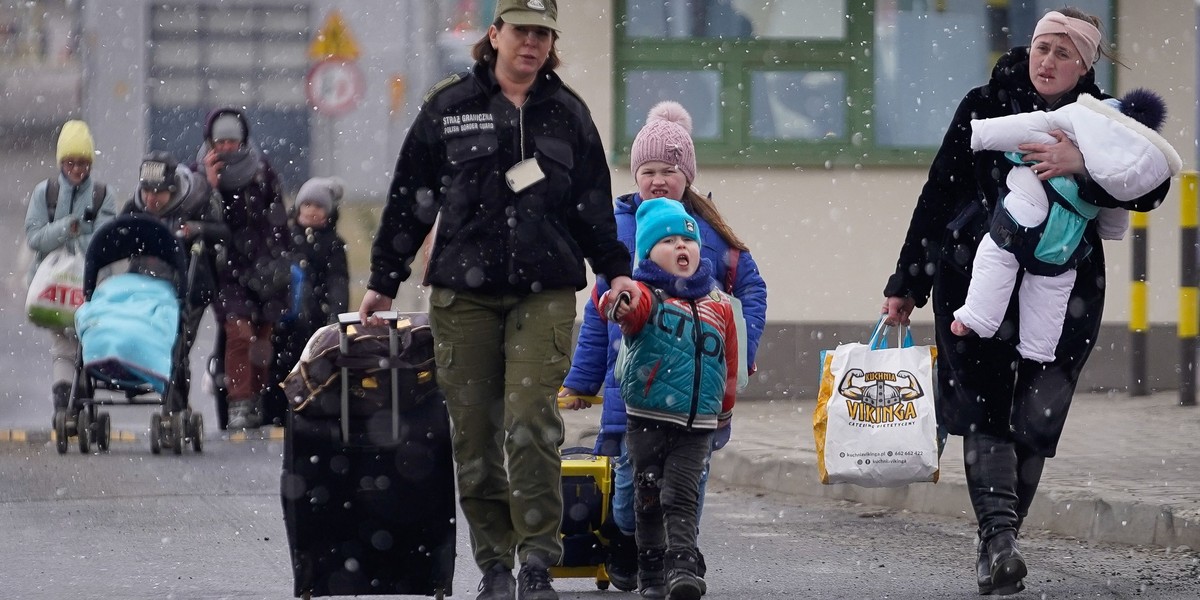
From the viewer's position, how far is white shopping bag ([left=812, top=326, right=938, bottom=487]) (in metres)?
6.61

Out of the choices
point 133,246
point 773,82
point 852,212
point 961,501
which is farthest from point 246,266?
point 961,501

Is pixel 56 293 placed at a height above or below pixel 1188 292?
above

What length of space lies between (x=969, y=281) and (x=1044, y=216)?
40 cm

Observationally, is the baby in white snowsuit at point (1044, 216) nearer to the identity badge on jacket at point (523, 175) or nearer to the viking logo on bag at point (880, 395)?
the viking logo on bag at point (880, 395)

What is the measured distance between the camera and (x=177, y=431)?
35.7ft

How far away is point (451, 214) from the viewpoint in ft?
19.2

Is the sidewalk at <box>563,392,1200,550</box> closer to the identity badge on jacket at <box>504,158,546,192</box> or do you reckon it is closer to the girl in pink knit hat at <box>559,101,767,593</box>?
the girl in pink knit hat at <box>559,101,767,593</box>

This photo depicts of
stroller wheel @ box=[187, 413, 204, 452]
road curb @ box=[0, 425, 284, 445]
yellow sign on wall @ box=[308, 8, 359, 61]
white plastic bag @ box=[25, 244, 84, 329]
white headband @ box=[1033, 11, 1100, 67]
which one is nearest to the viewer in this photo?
white headband @ box=[1033, 11, 1100, 67]

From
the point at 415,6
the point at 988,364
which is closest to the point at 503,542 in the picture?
the point at 988,364

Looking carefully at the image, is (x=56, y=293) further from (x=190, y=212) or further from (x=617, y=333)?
(x=617, y=333)

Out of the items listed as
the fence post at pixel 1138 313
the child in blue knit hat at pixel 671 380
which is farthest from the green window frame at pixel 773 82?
the child in blue knit hat at pixel 671 380

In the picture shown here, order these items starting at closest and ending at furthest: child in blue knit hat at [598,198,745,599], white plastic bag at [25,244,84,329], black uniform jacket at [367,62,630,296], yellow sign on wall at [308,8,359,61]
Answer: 1. black uniform jacket at [367,62,630,296]
2. child in blue knit hat at [598,198,745,599]
3. white plastic bag at [25,244,84,329]
4. yellow sign on wall at [308,8,359,61]

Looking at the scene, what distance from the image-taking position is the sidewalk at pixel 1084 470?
24.9 ft

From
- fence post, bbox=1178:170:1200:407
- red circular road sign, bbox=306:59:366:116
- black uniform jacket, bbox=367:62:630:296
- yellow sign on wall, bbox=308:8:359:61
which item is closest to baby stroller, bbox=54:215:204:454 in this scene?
black uniform jacket, bbox=367:62:630:296
